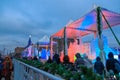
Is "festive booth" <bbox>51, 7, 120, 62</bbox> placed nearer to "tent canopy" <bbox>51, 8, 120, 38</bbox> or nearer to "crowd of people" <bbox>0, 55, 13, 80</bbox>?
"tent canopy" <bbox>51, 8, 120, 38</bbox>

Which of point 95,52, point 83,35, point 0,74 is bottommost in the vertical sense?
point 0,74

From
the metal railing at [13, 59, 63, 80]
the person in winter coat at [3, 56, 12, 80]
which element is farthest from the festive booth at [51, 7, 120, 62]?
the metal railing at [13, 59, 63, 80]

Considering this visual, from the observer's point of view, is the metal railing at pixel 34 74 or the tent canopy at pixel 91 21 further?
the tent canopy at pixel 91 21

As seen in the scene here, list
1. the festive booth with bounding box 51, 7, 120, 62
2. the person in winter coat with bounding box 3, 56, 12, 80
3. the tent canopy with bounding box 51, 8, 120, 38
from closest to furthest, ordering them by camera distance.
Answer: the festive booth with bounding box 51, 7, 120, 62, the person in winter coat with bounding box 3, 56, 12, 80, the tent canopy with bounding box 51, 8, 120, 38

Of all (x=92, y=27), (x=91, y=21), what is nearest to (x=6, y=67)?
(x=91, y=21)

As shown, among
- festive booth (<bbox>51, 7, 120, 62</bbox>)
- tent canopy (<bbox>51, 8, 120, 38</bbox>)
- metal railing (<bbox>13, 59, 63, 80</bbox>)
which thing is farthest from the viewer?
tent canopy (<bbox>51, 8, 120, 38</bbox>)

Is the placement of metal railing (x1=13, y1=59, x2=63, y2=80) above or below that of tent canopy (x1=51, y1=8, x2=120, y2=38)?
below

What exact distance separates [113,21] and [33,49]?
55.6 ft

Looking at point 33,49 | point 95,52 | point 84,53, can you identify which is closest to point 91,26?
point 84,53

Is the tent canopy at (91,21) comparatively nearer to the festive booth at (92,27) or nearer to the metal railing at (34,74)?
the festive booth at (92,27)

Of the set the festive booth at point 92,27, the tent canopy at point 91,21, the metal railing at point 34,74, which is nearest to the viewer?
the metal railing at point 34,74

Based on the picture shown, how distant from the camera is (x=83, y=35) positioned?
61.3ft

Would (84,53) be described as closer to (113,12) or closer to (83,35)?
(113,12)

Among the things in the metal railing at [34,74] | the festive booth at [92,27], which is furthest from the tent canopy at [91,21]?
the metal railing at [34,74]
